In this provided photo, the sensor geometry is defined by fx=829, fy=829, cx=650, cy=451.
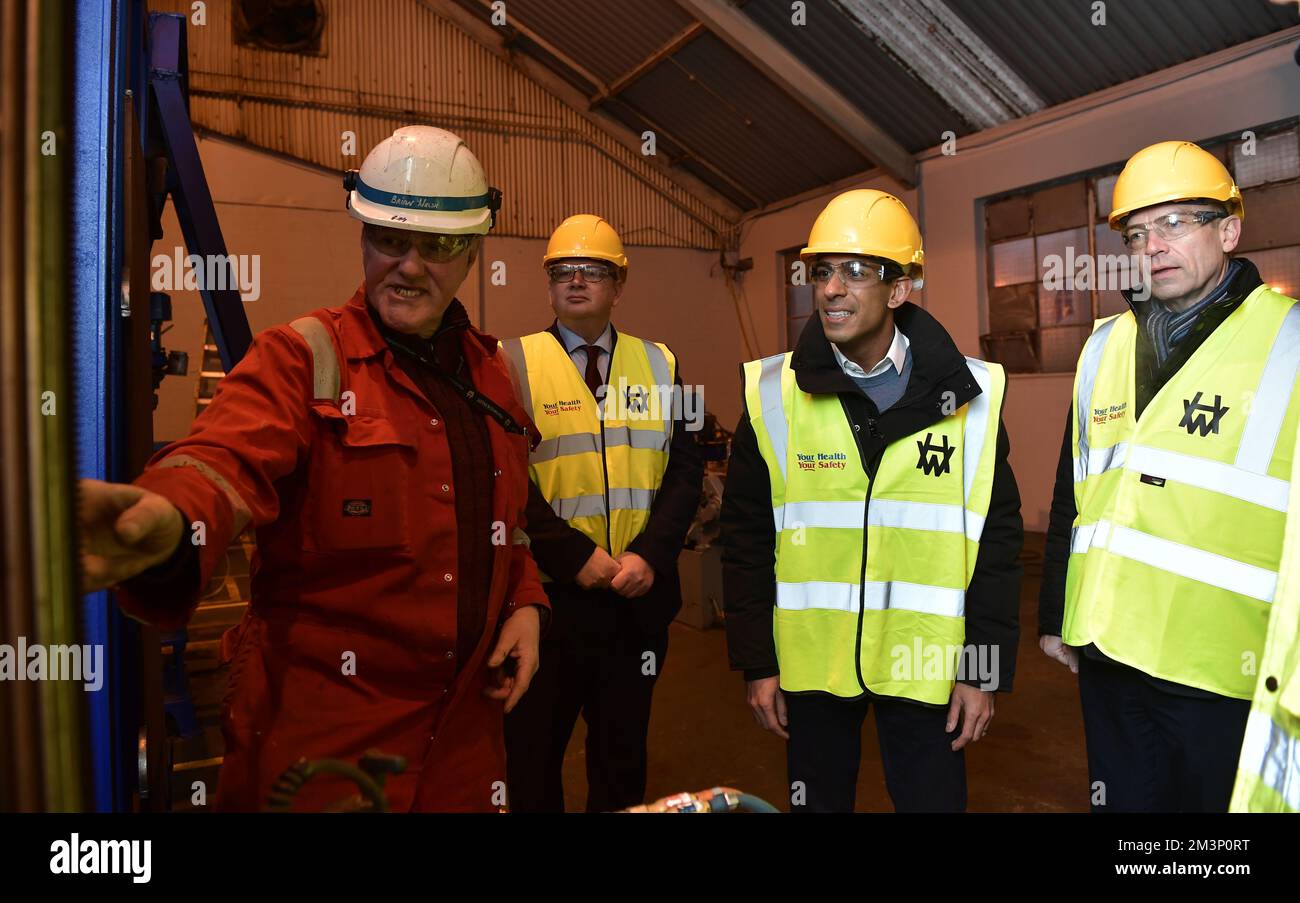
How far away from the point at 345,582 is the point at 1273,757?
1.38m

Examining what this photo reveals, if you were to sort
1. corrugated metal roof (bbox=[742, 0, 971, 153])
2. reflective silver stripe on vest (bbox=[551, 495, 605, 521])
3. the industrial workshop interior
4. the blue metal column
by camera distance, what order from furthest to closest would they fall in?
1. corrugated metal roof (bbox=[742, 0, 971, 153])
2. reflective silver stripe on vest (bbox=[551, 495, 605, 521])
3. the blue metal column
4. the industrial workshop interior

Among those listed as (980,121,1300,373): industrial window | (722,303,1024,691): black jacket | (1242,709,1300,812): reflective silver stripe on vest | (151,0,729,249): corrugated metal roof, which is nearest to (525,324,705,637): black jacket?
(722,303,1024,691): black jacket

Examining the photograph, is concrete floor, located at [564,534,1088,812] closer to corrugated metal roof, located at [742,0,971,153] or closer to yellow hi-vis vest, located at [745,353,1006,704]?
yellow hi-vis vest, located at [745,353,1006,704]

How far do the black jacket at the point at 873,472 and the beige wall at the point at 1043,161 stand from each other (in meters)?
6.65

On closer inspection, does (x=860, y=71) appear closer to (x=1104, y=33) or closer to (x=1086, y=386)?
(x=1104, y=33)

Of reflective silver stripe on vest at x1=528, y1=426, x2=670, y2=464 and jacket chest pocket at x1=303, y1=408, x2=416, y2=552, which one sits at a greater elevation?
reflective silver stripe on vest at x1=528, y1=426, x2=670, y2=464

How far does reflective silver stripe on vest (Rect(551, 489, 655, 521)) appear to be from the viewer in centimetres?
261

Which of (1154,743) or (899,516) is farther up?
(899,516)

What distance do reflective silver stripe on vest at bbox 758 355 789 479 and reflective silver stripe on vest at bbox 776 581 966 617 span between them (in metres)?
0.30

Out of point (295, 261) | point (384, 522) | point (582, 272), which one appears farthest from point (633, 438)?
point (295, 261)

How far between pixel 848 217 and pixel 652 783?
2588 mm

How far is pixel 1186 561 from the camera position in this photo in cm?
201
